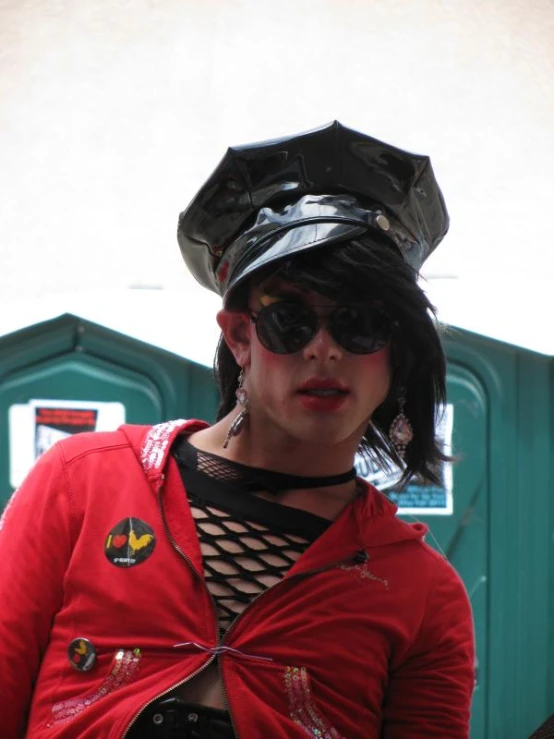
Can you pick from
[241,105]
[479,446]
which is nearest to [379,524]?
[479,446]

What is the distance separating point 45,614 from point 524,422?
1886 mm

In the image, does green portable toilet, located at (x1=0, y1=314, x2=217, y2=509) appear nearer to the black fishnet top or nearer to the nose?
the black fishnet top

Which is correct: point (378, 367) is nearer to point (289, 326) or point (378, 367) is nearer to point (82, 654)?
point (289, 326)

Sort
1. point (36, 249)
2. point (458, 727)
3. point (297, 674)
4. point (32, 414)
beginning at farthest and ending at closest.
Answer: point (36, 249)
point (32, 414)
point (458, 727)
point (297, 674)

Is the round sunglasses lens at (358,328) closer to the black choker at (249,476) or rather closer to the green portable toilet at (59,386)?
the black choker at (249,476)

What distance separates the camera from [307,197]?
1269 millimetres

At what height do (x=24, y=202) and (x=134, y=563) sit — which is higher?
(x=24, y=202)

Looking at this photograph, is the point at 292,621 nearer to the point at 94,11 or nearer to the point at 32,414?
the point at 32,414

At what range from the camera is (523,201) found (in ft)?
13.1

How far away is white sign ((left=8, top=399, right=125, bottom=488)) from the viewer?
261cm

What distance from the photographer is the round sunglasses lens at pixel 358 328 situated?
122 cm

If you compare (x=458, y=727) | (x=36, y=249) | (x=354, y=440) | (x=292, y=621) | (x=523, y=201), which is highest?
(x=523, y=201)

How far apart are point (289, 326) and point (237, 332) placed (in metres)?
0.14

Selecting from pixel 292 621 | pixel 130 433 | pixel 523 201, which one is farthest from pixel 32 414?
pixel 523 201
